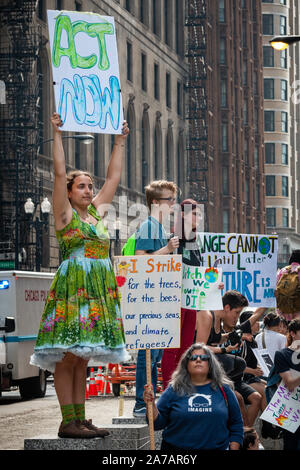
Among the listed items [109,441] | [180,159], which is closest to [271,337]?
[109,441]

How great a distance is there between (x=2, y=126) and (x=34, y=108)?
1.34 m

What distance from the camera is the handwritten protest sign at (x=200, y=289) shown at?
9805mm

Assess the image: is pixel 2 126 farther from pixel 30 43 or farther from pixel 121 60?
pixel 121 60

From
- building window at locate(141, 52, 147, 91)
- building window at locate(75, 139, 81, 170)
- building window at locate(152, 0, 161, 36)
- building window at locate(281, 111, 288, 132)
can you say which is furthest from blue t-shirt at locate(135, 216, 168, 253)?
building window at locate(281, 111, 288, 132)

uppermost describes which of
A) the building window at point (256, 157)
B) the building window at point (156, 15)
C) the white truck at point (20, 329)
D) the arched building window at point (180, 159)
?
the building window at point (156, 15)

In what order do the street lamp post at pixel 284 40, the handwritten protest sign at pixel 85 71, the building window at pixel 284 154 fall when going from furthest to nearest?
the building window at pixel 284 154 → the street lamp post at pixel 284 40 → the handwritten protest sign at pixel 85 71

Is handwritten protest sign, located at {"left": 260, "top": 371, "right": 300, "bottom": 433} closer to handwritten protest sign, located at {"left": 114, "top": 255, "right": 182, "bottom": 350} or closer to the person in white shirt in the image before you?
handwritten protest sign, located at {"left": 114, "top": 255, "right": 182, "bottom": 350}

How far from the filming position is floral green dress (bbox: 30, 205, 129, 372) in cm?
773

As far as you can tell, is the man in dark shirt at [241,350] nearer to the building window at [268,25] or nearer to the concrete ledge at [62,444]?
the concrete ledge at [62,444]

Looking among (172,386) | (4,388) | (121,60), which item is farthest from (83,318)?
(121,60)

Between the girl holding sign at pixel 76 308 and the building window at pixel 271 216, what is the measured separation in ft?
327

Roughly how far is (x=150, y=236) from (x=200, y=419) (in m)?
2.32

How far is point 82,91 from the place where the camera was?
8297 mm

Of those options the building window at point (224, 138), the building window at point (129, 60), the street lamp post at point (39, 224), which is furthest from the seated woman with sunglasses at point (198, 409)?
the building window at point (224, 138)
